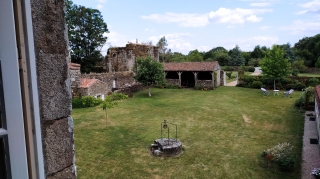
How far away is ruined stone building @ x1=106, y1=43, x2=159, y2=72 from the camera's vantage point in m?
31.0

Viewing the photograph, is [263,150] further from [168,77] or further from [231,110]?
[168,77]

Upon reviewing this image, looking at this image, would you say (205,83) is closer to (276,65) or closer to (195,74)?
(195,74)

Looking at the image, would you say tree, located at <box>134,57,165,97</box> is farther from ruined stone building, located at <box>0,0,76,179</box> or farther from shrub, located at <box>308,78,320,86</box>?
ruined stone building, located at <box>0,0,76,179</box>

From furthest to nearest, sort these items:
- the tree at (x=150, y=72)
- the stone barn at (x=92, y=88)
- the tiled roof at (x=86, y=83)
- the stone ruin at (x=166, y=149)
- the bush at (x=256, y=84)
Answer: the bush at (x=256, y=84) → the tree at (x=150, y=72) → the tiled roof at (x=86, y=83) → the stone barn at (x=92, y=88) → the stone ruin at (x=166, y=149)

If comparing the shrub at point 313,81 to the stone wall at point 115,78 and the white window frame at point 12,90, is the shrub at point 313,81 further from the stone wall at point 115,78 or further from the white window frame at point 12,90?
the white window frame at point 12,90

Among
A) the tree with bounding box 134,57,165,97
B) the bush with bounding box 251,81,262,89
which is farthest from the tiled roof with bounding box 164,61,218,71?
the tree with bounding box 134,57,165,97

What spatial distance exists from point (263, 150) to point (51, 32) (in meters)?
9.57

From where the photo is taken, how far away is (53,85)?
1444mm

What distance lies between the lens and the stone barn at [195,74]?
86.5ft

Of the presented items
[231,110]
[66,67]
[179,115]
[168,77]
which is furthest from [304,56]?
[66,67]

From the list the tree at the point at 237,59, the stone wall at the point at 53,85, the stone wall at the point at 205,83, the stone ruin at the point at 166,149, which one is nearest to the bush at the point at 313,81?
the stone wall at the point at 205,83

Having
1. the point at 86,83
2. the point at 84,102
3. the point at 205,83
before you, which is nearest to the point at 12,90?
the point at 84,102

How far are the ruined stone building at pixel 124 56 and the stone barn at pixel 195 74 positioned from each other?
4671mm

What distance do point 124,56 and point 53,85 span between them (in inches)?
1200
